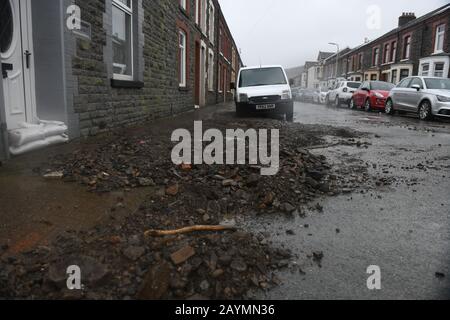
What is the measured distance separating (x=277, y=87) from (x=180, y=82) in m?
3.64

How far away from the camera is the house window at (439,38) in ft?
91.2

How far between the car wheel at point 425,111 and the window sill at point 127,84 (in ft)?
37.3

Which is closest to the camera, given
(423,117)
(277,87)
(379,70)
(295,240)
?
(295,240)

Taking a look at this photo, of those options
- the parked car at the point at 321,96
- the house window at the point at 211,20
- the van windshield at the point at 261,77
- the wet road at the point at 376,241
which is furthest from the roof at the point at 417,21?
the wet road at the point at 376,241

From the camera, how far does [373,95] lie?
1970cm

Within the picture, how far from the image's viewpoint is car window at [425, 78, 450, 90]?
14195 millimetres

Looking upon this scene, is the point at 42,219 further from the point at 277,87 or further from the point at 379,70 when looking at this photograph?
the point at 379,70

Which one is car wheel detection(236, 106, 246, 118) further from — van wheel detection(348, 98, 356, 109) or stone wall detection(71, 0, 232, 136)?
van wheel detection(348, 98, 356, 109)

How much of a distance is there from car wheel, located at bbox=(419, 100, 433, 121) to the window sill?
1136cm

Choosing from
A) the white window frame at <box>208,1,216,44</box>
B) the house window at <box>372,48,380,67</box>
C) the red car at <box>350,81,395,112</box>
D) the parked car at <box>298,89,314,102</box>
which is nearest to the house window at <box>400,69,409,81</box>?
the house window at <box>372,48,380,67</box>

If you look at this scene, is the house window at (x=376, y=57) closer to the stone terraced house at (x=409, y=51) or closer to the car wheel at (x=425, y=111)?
the stone terraced house at (x=409, y=51)

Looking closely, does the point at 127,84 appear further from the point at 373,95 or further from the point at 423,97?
the point at 373,95
